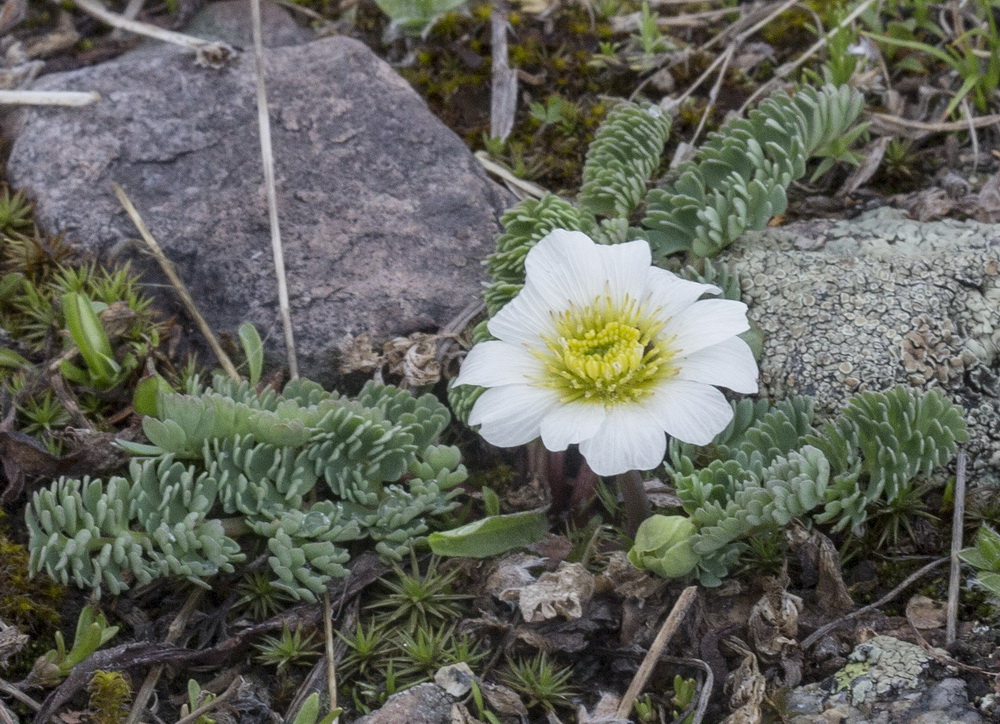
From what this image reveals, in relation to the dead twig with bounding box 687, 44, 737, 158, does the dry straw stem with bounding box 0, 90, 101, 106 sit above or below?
below

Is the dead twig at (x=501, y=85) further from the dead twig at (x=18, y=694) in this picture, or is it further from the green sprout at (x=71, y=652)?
the dead twig at (x=18, y=694)

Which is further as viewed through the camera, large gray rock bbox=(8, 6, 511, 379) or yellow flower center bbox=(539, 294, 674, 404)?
large gray rock bbox=(8, 6, 511, 379)

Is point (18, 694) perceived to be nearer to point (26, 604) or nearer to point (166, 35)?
point (26, 604)

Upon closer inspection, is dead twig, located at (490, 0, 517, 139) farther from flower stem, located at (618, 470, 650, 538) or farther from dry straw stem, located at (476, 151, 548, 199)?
flower stem, located at (618, 470, 650, 538)

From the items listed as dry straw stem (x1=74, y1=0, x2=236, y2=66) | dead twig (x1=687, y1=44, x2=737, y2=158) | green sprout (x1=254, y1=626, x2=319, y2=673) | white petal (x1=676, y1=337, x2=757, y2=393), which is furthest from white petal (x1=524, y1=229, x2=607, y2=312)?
dry straw stem (x1=74, y1=0, x2=236, y2=66)

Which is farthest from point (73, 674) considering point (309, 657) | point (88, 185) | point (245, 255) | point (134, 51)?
point (134, 51)
